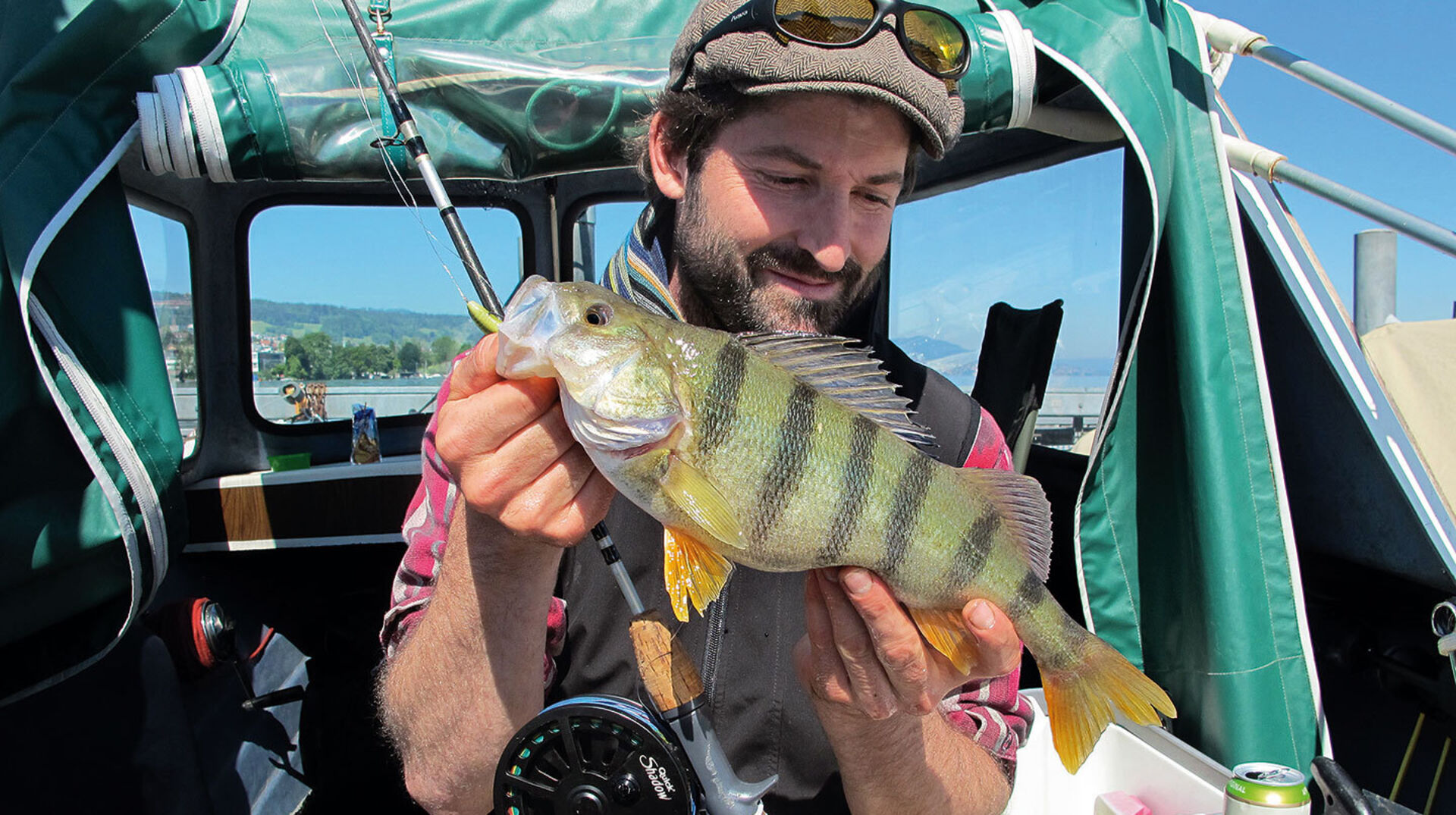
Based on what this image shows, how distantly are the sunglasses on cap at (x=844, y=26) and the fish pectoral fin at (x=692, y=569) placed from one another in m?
1.23

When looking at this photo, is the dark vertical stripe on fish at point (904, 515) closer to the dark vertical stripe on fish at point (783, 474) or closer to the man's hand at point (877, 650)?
the man's hand at point (877, 650)

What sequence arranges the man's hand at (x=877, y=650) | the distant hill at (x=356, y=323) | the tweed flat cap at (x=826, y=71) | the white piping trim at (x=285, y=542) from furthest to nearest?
the distant hill at (x=356, y=323), the white piping trim at (x=285, y=542), the tweed flat cap at (x=826, y=71), the man's hand at (x=877, y=650)

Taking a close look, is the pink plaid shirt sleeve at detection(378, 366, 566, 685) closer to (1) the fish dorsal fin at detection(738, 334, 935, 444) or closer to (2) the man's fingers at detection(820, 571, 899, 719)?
(2) the man's fingers at detection(820, 571, 899, 719)

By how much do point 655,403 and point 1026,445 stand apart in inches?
99.3

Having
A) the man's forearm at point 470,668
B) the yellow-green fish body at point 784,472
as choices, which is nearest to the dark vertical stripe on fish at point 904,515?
the yellow-green fish body at point 784,472

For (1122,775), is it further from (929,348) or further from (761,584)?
(929,348)

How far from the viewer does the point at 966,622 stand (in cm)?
149

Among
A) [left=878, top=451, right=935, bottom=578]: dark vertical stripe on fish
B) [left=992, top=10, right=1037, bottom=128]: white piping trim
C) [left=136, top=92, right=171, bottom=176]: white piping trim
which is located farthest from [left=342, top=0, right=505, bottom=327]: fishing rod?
[left=992, top=10, right=1037, bottom=128]: white piping trim

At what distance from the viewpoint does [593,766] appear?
63.7 inches

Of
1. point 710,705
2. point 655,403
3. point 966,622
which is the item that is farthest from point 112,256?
point 966,622

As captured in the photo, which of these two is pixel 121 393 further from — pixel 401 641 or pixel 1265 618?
pixel 1265 618

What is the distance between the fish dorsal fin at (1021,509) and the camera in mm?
1568

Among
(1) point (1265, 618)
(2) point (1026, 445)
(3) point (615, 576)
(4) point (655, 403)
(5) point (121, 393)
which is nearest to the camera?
(4) point (655, 403)

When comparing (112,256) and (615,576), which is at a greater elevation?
(112,256)
